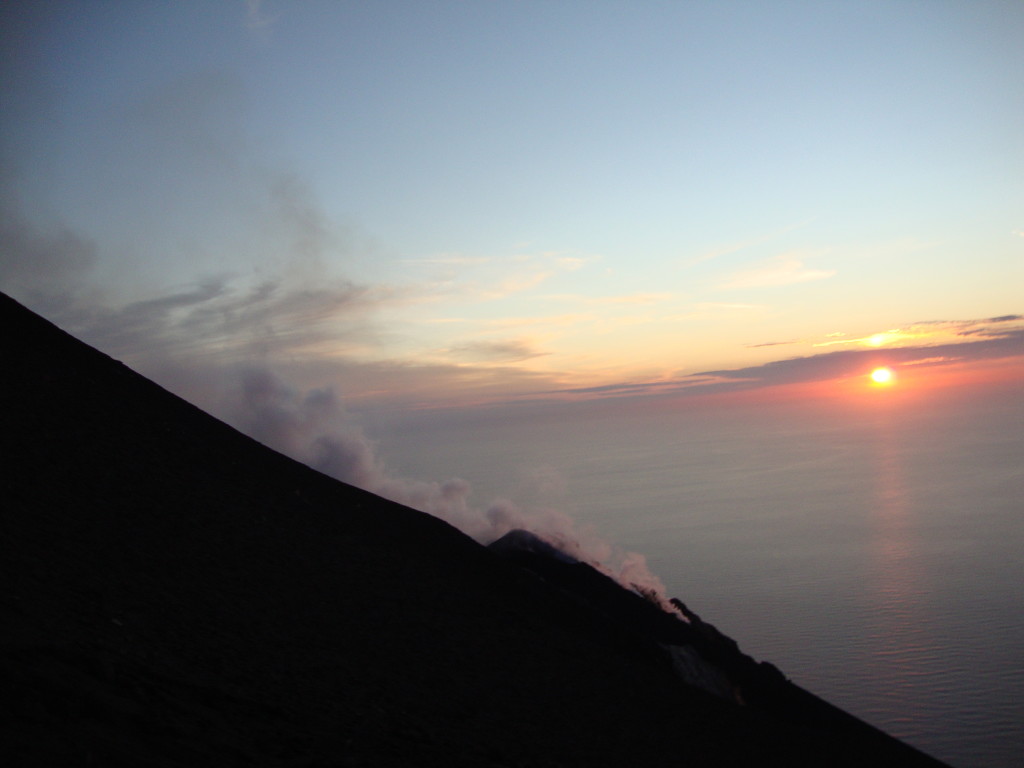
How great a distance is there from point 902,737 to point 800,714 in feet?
89.5

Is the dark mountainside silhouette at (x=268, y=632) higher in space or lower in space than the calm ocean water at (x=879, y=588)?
higher

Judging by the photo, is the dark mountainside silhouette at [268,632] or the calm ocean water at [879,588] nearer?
the dark mountainside silhouette at [268,632]

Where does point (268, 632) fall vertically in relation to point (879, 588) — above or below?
above

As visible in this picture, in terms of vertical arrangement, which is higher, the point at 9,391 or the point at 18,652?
the point at 9,391

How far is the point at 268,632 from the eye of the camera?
14547mm

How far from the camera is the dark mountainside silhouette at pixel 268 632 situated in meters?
9.28

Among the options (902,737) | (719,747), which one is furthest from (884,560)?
(719,747)

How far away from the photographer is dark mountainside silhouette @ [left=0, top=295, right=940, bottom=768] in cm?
928

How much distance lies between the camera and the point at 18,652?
836 cm

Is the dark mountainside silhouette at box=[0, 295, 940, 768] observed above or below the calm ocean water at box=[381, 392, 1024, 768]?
above

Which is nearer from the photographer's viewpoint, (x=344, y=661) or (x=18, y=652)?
(x=18, y=652)

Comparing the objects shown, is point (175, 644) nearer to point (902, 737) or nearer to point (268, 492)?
point (268, 492)

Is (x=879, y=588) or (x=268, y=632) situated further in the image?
(x=879, y=588)

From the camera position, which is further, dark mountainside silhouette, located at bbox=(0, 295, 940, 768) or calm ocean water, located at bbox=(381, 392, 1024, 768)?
calm ocean water, located at bbox=(381, 392, 1024, 768)
